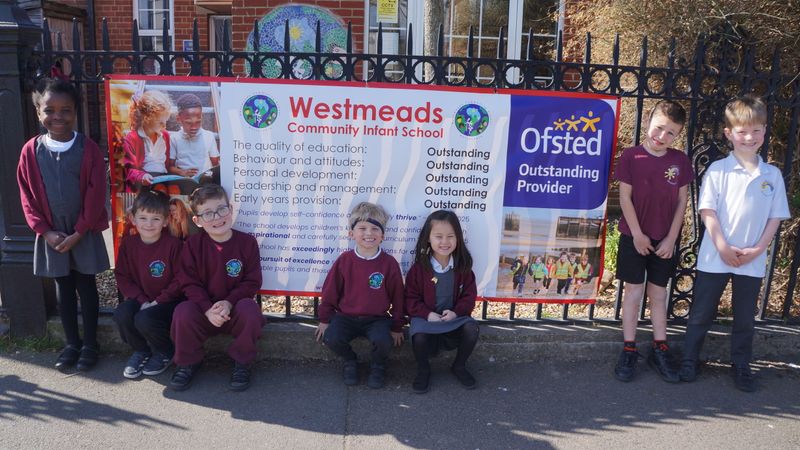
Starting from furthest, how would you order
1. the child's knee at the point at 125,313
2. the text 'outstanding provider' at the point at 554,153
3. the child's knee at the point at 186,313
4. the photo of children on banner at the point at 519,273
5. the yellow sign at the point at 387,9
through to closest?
1. the yellow sign at the point at 387,9
2. the photo of children on banner at the point at 519,273
3. the text 'outstanding provider' at the point at 554,153
4. the child's knee at the point at 125,313
5. the child's knee at the point at 186,313

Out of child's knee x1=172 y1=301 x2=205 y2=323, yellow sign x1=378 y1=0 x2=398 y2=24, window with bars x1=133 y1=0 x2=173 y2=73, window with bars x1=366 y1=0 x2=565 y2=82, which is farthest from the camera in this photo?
window with bars x1=133 y1=0 x2=173 y2=73

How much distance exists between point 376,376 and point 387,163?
123 centimetres

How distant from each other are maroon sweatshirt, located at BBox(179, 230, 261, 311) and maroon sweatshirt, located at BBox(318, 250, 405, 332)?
440 millimetres

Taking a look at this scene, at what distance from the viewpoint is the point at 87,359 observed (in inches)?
142

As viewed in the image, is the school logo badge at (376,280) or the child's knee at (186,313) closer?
the child's knee at (186,313)

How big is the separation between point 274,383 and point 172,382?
1.80 ft

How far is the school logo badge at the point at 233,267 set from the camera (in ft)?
11.7

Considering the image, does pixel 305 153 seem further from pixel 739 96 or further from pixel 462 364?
pixel 739 96

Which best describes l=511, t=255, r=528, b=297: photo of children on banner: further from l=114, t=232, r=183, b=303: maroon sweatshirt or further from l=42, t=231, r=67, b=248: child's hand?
l=42, t=231, r=67, b=248: child's hand

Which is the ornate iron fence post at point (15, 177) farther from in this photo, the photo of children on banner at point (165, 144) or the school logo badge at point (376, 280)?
the school logo badge at point (376, 280)

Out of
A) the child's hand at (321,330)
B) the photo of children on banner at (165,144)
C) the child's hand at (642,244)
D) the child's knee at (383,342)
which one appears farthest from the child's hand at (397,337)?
the child's hand at (642,244)

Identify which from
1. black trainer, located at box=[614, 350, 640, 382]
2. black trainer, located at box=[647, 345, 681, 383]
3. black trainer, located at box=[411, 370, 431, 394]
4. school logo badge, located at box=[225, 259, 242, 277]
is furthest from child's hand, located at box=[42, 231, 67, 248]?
black trainer, located at box=[647, 345, 681, 383]

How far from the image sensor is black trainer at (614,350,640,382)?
12.0 feet

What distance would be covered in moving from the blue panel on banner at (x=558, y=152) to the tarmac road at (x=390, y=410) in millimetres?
1057
